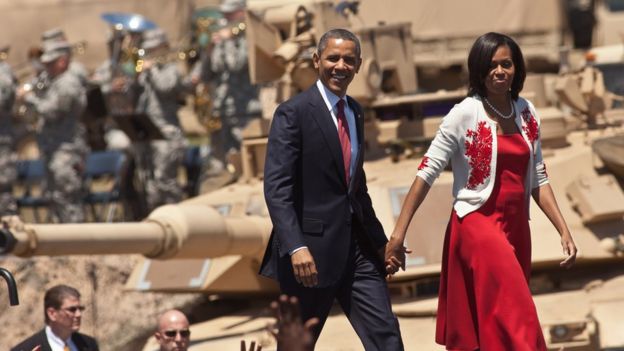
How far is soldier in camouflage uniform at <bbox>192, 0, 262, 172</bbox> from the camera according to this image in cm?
2156

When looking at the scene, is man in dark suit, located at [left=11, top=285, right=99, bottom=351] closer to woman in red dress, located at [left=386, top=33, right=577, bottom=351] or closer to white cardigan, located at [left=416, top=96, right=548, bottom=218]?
woman in red dress, located at [left=386, top=33, right=577, bottom=351]

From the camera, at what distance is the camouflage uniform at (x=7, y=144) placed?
20500 mm

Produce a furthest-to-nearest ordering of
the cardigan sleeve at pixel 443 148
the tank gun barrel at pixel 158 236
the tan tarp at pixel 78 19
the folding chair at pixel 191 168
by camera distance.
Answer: the tan tarp at pixel 78 19, the folding chair at pixel 191 168, the tank gun barrel at pixel 158 236, the cardigan sleeve at pixel 443 148

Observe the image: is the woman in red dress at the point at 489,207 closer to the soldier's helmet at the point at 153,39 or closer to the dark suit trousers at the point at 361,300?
the dark suit trousers at the point at 361,300

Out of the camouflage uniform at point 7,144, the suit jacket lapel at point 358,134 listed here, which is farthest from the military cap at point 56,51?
the suit jacket lapel at point 358,134

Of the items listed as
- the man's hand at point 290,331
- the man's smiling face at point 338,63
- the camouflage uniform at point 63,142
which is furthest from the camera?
the camouflage uniform at point 63,142

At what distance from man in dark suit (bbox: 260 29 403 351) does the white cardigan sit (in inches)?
15.4

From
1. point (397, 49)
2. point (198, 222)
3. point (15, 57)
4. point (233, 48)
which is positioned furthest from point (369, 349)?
point (15, 57)

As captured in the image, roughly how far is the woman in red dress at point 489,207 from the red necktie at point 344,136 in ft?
1.07

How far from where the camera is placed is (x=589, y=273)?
515 inches

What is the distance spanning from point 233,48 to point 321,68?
12.4m

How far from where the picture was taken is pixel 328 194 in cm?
917

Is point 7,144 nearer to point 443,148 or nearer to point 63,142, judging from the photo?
point 63,142

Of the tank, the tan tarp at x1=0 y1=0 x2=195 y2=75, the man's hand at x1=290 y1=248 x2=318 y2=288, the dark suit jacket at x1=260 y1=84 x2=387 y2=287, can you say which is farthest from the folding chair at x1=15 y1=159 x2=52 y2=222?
the man's hand at x1=290 y1=248 x2=318 y2=288
